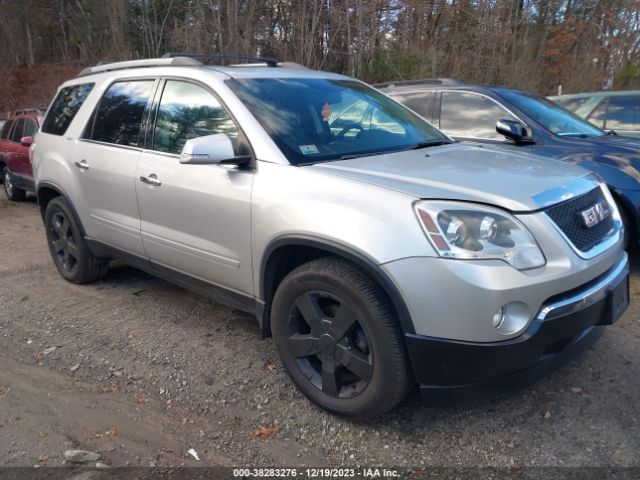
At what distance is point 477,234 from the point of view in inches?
97.0

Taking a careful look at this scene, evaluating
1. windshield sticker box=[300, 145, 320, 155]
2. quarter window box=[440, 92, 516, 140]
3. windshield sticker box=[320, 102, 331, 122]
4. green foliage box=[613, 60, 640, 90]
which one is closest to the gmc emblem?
windshield sticker box=[300, 145, 320, 155]

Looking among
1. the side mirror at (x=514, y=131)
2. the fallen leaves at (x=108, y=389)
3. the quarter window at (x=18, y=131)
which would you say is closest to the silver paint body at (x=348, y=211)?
the fallen leaves at (x=108, y=389)

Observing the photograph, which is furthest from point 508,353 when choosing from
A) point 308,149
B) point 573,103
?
point 573,103

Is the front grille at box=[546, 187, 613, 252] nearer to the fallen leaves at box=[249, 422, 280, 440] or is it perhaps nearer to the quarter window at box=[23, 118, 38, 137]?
the fallen leaves at box=[249, 422, 280, 440]

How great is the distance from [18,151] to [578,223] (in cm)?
957

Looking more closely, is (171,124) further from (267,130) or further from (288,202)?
(288,202)

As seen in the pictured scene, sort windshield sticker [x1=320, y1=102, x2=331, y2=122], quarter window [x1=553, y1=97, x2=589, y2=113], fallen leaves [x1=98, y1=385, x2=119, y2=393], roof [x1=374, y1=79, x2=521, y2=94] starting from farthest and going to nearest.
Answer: quarter window [x1=553, y1=97, x2=589, y2=113]
roof [x1=374, y1=79, x2=521, y2=94]
windshield sticker [x1=320, y1=102, x2=331, y2=122]
fallen leaves [x1=98, y1=385, x2=119, y2=393]

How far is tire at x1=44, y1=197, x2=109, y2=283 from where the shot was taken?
494 centimetres

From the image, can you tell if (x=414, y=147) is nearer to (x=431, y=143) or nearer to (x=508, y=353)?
(x=431, y=143)

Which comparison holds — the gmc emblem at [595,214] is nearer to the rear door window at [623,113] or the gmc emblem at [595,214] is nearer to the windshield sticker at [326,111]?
the windshield sticker at [326,111]

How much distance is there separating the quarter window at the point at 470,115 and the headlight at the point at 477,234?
3.58 meters

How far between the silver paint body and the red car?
19.2ft

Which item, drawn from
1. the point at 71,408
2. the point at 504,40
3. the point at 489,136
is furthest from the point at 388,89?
the point at 504,40

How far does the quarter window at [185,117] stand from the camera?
3506 mm
